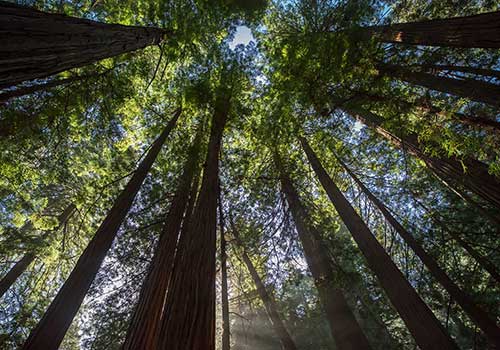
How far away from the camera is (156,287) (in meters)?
2.31

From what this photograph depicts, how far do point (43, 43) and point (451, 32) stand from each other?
468 centimetres

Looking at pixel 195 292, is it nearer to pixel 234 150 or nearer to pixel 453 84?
pixel 234 150

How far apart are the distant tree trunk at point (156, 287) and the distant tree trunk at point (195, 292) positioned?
1.33 ft

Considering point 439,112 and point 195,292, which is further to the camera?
point 439,112

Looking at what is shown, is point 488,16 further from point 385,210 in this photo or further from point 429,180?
point 429,180

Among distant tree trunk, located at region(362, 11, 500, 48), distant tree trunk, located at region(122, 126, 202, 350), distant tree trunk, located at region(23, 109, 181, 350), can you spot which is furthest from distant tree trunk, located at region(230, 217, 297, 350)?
distant tree trunk, located at region(362, 11, 500, 48)

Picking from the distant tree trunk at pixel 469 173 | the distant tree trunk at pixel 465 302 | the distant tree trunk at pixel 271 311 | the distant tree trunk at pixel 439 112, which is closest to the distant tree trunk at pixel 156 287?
the distant tree trunk at pixel 271 311

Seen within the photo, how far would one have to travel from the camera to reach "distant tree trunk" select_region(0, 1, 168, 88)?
1391mm

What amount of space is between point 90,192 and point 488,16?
780 cm

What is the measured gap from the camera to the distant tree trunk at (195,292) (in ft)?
4.28

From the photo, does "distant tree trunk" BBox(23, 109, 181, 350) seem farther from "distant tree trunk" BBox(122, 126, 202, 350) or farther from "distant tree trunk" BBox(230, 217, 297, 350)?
Answer: "distant tree trunk" BBox(230, 217, 297, 350)

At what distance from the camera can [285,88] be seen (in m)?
4.23

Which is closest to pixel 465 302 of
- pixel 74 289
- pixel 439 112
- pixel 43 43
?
pixel 439 112

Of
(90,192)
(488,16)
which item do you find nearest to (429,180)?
(488,16)
